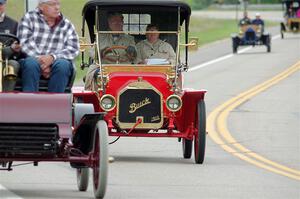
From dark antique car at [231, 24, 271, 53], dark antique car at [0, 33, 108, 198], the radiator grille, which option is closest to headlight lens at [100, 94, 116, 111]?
dark antique car at [0, 33, 108, 198]

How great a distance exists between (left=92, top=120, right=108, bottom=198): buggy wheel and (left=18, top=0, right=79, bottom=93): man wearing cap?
2.60ft

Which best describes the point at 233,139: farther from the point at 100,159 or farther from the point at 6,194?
the point at 100,159

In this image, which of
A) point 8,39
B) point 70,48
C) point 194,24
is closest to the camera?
point 70,48

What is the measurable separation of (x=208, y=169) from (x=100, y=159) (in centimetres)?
385

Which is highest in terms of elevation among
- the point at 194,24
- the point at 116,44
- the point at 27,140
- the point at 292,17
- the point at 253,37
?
the point at 116,44

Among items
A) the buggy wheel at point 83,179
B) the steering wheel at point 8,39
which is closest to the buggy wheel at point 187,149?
the buggy wheel at point 83,179

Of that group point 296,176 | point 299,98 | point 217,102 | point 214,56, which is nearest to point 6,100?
point 296,176

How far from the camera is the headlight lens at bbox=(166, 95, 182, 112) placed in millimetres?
14938

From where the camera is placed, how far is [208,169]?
14242 mm

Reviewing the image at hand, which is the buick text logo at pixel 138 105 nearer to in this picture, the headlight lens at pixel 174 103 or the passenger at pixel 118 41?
the headlight lens at pixel 174 103

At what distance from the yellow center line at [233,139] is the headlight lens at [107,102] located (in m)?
1.91

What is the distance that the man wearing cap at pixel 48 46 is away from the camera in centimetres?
1129

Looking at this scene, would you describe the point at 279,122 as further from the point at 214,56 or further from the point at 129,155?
the point at 214,56

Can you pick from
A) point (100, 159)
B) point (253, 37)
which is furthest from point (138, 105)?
point (253, 37)
